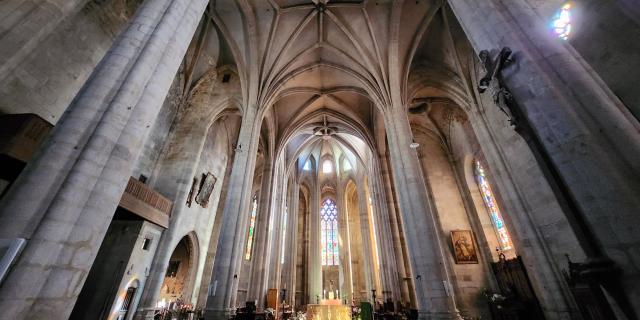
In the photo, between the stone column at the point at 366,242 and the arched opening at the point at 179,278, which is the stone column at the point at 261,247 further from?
the stone column at the point at 366,242

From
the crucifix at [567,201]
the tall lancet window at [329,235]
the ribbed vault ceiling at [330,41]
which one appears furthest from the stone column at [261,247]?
the crucifix at [567,201]

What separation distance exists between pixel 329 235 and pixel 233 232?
17761mm

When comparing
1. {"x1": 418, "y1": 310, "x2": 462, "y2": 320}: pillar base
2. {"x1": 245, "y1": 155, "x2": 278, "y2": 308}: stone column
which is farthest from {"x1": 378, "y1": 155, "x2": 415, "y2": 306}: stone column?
{"x1": 245, "y1": 155, "x2": 278, "y2": 308}: stone column

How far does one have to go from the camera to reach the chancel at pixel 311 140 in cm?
241

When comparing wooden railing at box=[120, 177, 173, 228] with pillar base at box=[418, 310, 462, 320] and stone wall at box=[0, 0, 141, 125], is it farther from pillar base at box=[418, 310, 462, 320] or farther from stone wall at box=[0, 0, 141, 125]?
pillar base at box=[418, 310, 462, 320]

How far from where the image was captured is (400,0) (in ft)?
32.7

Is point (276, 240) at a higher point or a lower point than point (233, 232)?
higher

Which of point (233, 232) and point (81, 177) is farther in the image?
point (233, 232)

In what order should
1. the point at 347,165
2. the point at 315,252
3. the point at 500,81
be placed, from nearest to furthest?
the point at 500,81 → the point at 315,252 → the point at 347,165

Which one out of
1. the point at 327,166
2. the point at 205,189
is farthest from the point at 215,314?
the point at 327,166

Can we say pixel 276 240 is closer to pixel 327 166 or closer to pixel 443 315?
pixel 327 166

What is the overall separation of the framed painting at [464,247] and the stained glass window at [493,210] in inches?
48.0

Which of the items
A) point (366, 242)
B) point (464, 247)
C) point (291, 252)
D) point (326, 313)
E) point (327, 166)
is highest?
point (327, 166)

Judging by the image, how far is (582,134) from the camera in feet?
8.53
